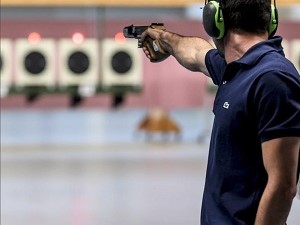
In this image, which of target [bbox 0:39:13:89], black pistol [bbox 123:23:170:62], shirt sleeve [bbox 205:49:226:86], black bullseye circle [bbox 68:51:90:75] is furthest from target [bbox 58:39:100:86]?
shirt sleeve [bbox 205:49:226:86]

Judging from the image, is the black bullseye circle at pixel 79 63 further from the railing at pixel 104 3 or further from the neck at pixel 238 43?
the neck at pixel 238 43

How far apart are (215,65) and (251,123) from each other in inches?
17.8

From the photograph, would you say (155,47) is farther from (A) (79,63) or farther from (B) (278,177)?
(A) (79,63)

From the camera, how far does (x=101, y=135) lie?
9984 millimetres

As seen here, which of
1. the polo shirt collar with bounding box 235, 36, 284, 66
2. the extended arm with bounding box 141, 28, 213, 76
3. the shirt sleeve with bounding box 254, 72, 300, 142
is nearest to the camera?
the shirt sleeve with bounding box 254, 72, 300, 142

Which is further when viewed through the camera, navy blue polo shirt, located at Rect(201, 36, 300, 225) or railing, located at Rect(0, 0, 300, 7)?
railing, located at Rect(0, 0, 300, 7)

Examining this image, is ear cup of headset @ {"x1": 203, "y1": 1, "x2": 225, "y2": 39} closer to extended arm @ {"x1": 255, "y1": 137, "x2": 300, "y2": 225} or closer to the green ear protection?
the green ear protection

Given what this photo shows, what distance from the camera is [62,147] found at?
309 inches

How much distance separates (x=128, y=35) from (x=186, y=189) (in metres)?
2.57

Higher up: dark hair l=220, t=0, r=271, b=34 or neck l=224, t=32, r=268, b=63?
dark hair l=220, t=0, r=271, b=34

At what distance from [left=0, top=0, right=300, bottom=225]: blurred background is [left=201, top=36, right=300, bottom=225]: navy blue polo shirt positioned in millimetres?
2042

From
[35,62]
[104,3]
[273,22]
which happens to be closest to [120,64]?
[35,62]

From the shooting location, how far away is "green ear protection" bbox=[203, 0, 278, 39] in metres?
2.00

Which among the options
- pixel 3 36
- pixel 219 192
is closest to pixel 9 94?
pixel 3 36
